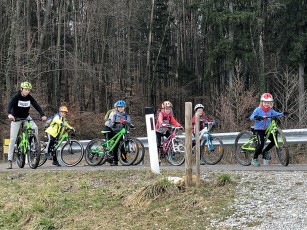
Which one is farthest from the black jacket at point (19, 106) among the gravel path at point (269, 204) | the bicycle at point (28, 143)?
the gravel path at point (269, 204)

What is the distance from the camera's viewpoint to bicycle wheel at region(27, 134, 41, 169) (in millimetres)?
10847

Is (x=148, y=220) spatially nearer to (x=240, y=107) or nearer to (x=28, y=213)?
(x=28, y=213)

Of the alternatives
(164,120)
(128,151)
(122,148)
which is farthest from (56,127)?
(164,120)

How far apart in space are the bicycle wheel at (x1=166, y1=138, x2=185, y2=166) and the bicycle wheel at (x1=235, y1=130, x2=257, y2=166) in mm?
1402

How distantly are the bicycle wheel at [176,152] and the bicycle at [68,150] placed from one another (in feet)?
8.14

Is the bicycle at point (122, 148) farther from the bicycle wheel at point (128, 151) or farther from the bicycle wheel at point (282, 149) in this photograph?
the bicycle wheel at point (282, 149)

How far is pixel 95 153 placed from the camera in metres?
11.6

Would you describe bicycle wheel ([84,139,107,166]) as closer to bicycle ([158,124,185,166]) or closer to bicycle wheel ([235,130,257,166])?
bicycle ([158,124,185,166])

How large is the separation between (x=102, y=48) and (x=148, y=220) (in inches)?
1473

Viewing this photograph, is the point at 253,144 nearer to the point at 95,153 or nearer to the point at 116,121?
the point at 116,121

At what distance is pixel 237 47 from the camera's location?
3509 cm

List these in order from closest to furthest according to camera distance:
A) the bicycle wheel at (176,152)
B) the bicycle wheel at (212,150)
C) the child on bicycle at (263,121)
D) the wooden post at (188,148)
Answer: the wooden post at (188,148)
the child on bicycle at (263,121)
the bicycle wheel at (212,150)
the bicycle wheel at (176,152)

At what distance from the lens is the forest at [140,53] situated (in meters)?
29.8

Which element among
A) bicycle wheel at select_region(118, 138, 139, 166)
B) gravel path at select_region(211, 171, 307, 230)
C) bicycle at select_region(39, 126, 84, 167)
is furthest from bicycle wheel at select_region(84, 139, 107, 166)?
gravel path at select_region(211, 171, 307, 230)
